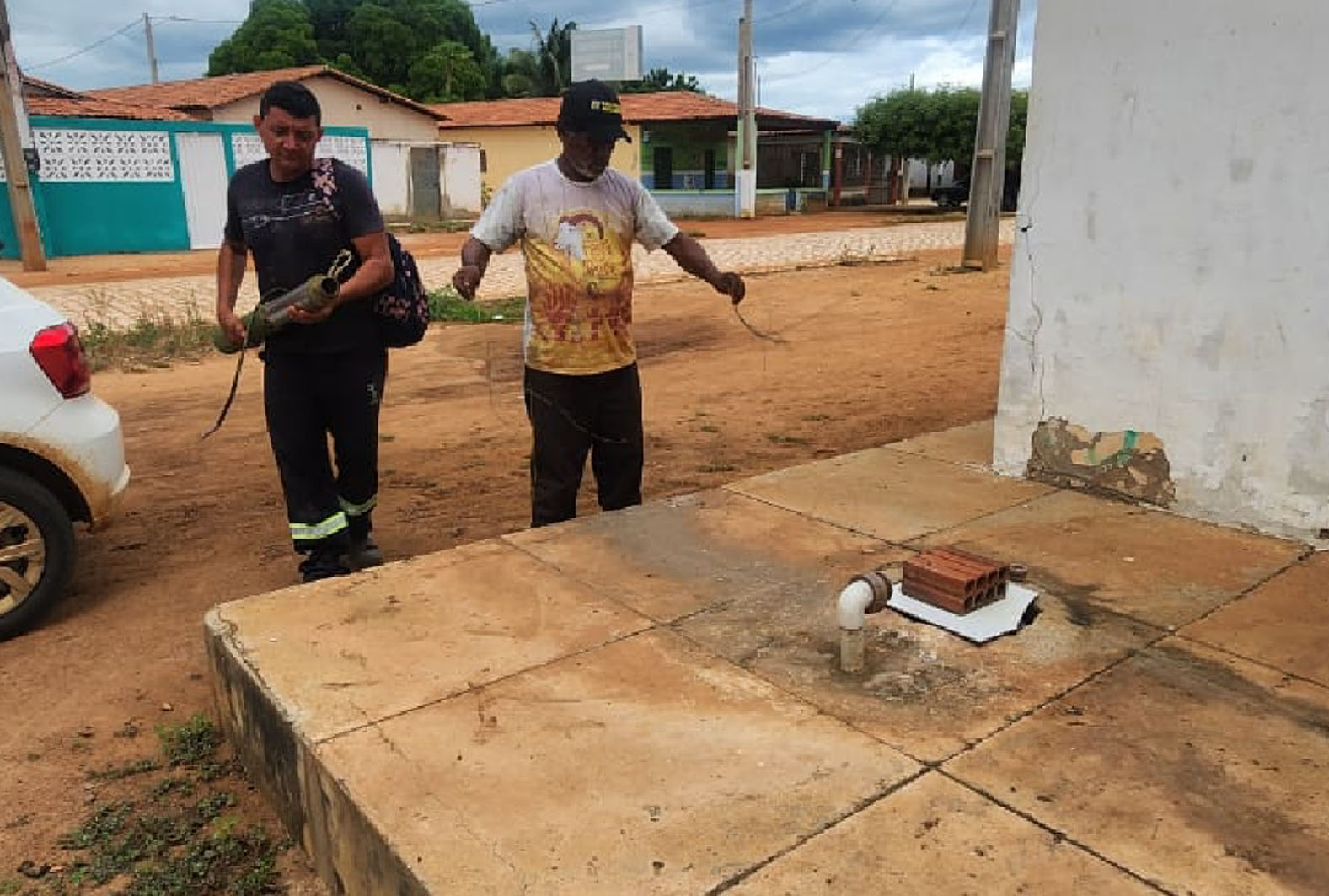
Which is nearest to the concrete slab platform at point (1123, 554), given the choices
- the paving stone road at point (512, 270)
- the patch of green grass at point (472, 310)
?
the paving stone road at point (512, 270)

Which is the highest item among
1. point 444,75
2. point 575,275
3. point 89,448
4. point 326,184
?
point 444,75

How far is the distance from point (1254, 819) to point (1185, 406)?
191cm

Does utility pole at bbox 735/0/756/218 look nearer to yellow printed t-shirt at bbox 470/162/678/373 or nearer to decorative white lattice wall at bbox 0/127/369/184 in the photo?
decorative white lattice wall at bbox 0/127/369/184

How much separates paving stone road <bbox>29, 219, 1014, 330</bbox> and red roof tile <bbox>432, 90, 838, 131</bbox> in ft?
34.0

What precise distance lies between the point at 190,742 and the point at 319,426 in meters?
1.24

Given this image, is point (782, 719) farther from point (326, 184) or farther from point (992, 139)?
point (992, 139)

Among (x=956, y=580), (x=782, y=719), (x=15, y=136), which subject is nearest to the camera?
(x=782, y=719)

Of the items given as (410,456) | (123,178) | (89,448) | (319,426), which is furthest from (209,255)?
(319,426)

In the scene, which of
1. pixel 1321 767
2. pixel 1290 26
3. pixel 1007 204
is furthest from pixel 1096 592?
pixel 1007 204

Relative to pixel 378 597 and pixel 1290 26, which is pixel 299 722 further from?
pixel 1290 26

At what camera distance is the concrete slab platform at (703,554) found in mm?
3072

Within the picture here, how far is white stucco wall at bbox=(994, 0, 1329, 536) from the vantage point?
317 centimetres

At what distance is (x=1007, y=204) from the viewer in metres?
37.9

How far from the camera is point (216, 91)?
90.6 ft
